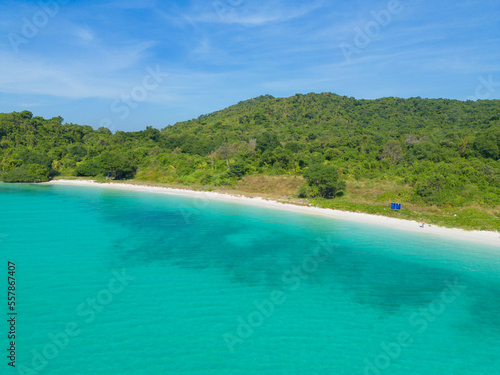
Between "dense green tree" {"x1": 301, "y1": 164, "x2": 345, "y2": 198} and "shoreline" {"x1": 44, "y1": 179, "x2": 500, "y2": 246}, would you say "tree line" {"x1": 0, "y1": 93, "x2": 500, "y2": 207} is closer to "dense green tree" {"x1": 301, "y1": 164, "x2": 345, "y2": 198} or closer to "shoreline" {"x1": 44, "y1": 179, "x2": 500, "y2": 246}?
"dense green tree" {"x1": 301, "y1": 164, "x2": 345, "y2": 198}

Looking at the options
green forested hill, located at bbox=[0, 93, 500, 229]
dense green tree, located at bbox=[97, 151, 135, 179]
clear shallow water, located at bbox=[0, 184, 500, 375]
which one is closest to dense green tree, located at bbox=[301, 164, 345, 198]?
green forested hill, located at bbox=[0, 93, 500, 229]

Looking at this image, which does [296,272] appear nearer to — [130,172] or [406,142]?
[406,142]

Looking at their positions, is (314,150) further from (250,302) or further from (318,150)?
(250,302)

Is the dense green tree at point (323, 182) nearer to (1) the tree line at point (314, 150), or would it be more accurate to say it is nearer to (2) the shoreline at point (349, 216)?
(1) the tree line at point (314, 150)

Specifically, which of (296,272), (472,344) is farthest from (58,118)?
(472,344)

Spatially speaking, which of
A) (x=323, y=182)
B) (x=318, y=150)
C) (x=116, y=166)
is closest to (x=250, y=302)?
(x=323, y=182)

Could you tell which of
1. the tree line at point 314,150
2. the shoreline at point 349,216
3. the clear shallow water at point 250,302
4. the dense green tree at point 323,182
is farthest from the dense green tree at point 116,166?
the dense green tree at point 323,182

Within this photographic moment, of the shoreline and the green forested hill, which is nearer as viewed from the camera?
the shoreline
